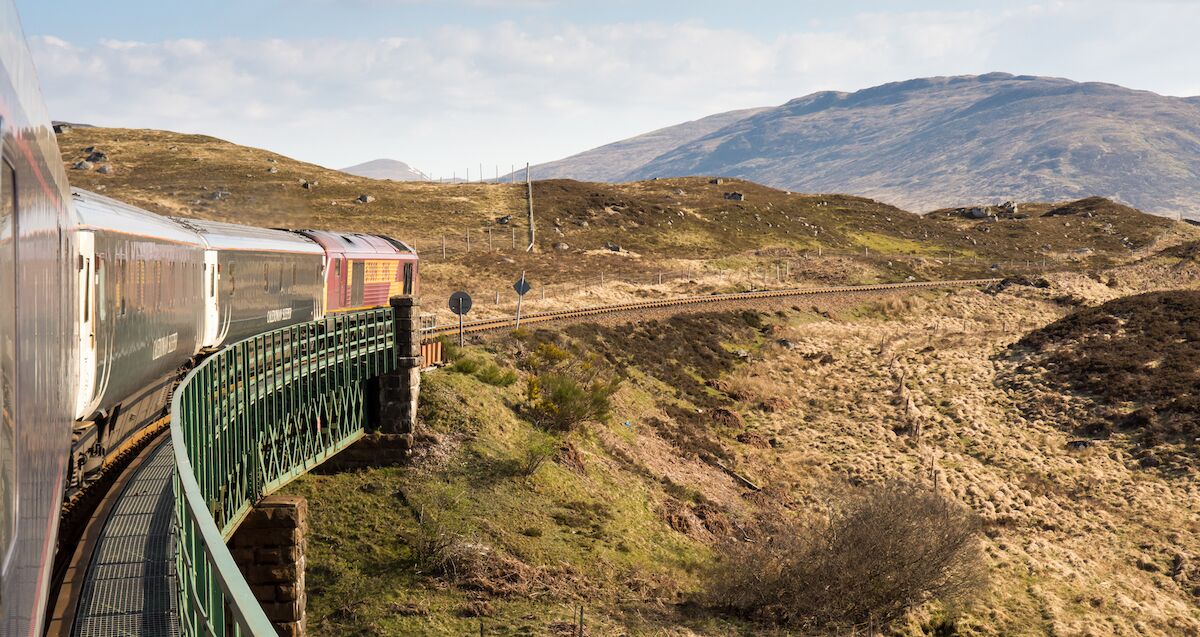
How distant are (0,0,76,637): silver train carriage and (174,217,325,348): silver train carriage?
Answer: 18067mm

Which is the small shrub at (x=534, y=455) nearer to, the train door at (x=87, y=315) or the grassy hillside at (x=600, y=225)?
the train door at (x=87, y=315)

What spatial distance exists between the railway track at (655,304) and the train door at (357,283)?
275cm

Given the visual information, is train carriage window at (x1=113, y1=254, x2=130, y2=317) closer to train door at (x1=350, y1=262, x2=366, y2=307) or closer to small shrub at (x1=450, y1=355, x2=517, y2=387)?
small shrub at (x1=450, y1=355, x2=517, y2=387)

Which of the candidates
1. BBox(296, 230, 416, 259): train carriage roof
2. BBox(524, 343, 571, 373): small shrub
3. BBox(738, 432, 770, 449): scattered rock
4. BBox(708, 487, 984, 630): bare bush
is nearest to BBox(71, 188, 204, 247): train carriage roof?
BBox(296, 230, 416, 259): train carriage roof

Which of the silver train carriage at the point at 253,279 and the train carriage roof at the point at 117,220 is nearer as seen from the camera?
the train carriage roof at the point at 117,220

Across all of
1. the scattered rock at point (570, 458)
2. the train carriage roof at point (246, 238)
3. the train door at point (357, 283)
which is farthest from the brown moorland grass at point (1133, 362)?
the train carriage roof at point (246, 238)

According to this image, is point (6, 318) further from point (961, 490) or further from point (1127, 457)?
point (1127, 457)

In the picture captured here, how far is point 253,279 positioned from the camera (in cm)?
2677

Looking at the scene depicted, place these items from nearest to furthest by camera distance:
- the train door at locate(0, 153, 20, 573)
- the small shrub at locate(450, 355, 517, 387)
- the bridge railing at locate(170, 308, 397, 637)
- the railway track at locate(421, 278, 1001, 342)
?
the train door at locate(0, 153, 20, 573) < the bridge railing at locate(170, 308, 397, 637) < the small shrub at locate(450, 355, 517, 387) < the railway track at locate(421, 278, 1001, 342)

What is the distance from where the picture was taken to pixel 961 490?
3806 cm

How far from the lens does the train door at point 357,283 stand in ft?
120

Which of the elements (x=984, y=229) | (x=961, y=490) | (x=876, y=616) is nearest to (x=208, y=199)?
(x=961, y=490)

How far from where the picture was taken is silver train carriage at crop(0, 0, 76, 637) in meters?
3.60

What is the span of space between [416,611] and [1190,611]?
75.9 feet
